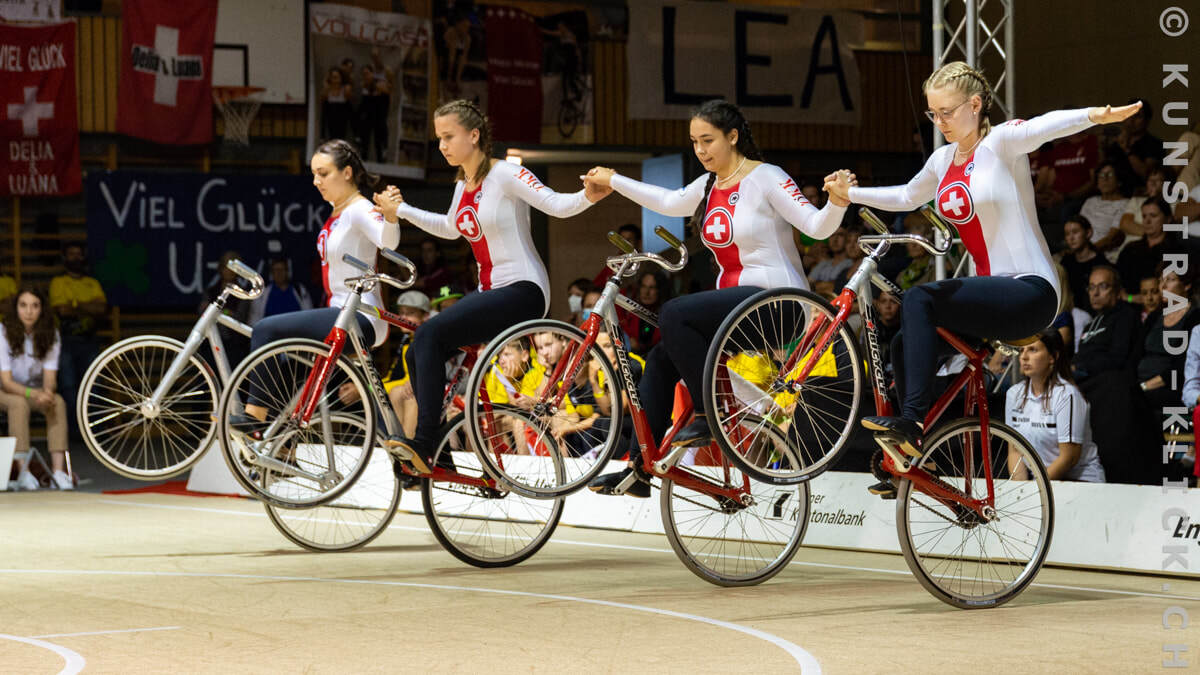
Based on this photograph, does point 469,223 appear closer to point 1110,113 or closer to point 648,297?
point 1110,113

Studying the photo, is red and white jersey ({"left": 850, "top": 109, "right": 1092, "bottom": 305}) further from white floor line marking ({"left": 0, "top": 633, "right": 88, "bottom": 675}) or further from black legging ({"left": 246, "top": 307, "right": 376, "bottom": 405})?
white floor line marking ({"left": 0, "top": 633, "right": 88, "bottom": 675})

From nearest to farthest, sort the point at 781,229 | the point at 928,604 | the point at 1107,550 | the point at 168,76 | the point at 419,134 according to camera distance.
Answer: the point at 928,604 < the point at 781,229 < the point at 1107,550 < the point at 168,76 < the point at 419,134

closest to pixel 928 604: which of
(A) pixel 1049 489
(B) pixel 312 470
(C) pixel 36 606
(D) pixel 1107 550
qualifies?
(A) pixel 1049 489

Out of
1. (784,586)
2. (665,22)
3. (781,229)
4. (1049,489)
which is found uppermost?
(665,22)

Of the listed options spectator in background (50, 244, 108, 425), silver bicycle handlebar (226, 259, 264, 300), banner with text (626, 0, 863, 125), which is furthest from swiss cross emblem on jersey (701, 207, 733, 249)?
banner with text (626, 0, 863, 125)

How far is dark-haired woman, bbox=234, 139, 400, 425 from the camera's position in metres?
6.56

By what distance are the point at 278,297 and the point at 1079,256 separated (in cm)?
739

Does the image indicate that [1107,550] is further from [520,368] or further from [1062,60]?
[1062,60]

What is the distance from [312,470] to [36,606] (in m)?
1.47

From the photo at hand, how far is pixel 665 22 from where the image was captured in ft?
51.9

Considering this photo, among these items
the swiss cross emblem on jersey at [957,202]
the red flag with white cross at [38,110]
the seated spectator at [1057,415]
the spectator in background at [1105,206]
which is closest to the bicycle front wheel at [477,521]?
the swiss cross emblem on jersey at [957,202]

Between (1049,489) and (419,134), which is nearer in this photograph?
(1049,489)

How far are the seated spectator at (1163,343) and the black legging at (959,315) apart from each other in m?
2.83

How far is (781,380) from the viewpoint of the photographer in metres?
5.23
